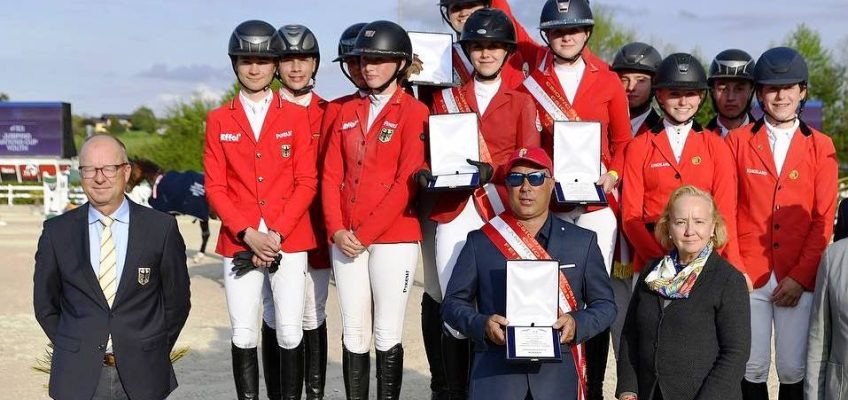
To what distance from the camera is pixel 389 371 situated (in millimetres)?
5684

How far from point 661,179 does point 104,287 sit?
9.91 feet

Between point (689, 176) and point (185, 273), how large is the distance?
9.08 feet

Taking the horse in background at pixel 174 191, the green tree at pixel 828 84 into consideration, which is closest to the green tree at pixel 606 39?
the green tree at pixel 828 84

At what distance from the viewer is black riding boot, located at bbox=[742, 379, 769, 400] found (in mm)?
5500

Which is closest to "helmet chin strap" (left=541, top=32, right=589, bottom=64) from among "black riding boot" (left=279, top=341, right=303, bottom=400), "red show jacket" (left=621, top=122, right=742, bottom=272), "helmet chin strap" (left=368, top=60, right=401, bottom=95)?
"red show jacket" (left=621, top=122, right=742, bottom=272)

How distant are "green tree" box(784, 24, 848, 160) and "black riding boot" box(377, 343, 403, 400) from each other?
40301 mm

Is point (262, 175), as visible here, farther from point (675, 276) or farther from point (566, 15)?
point (675, 276)

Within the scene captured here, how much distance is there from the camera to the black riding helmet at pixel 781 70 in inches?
213

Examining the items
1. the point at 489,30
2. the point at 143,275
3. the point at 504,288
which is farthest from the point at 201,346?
the point at 504,288

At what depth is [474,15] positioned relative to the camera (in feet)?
18.2

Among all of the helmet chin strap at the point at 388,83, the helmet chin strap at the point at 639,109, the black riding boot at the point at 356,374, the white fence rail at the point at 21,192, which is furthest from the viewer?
the white fence rail at the point at 21,192

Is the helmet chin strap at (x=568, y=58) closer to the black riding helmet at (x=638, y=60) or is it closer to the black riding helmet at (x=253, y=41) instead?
the black riding helmet at (x=638, y=60)

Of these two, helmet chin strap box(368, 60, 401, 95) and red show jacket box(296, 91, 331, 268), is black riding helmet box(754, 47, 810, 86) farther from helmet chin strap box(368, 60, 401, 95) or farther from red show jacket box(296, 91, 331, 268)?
red show jacket box(296, 91, 331, 268)

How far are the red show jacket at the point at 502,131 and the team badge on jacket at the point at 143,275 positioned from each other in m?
1.62
